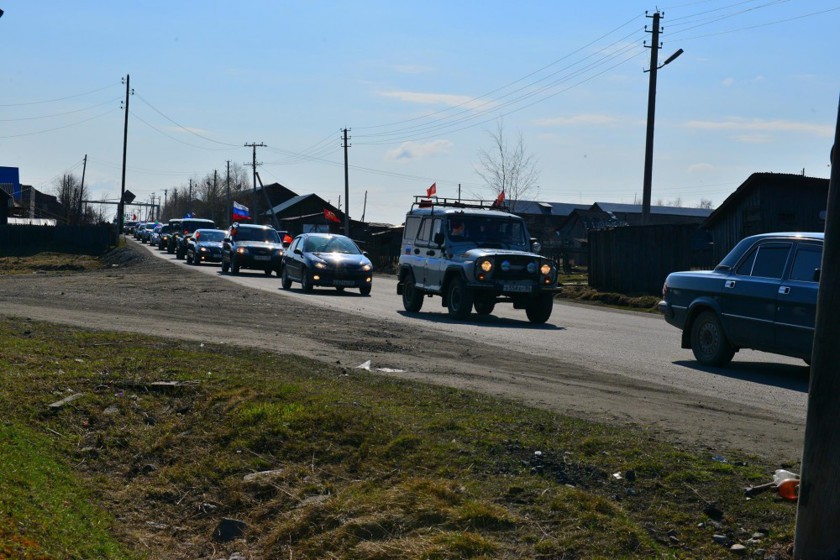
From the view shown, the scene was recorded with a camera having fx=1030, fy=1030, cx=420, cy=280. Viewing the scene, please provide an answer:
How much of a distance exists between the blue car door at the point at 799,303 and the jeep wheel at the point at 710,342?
39.9 inches

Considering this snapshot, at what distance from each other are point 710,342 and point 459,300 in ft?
23.7

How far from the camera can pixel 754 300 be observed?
12391mm

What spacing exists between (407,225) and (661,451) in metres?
15.8

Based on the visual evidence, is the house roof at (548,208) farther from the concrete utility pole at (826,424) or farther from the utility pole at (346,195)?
the concrete utility pole at (826,424)

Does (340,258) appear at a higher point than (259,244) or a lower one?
lower

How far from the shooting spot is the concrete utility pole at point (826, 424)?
15.2ft

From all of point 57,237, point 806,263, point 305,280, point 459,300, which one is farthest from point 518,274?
point 57,237

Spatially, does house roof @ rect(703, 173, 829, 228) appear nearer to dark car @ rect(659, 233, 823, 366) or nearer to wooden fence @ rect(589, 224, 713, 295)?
wooden fence @ rect(589, 224, 713, 295)

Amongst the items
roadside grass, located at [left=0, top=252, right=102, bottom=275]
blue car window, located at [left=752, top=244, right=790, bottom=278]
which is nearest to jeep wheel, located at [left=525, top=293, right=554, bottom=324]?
blue car window, located at [left=752, top=244, right=790, bottom=278]

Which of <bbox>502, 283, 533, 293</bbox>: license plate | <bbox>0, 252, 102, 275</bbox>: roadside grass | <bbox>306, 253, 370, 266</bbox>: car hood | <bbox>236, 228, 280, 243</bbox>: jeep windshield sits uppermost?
<bbox>236, 228, 280, 243</bbox>: jeep windshield

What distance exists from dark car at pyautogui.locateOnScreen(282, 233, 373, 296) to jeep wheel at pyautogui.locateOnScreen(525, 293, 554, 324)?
7.96m

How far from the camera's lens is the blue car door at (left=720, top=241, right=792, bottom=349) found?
1218 cm

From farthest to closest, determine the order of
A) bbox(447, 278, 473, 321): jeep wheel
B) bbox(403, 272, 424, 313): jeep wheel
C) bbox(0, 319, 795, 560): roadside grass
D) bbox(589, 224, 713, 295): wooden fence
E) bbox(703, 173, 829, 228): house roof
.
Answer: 1. bbox(703, 173, 829, 228): house roof
2. bbox(589, 224, 713, 295): wooden fence
3. bbox(403, 272, 424, 313): jeep wheel
4. bbox(447, 278, 473, 321): jeep wheel
5. bbox(0, 319, 795, 560): roadside grass

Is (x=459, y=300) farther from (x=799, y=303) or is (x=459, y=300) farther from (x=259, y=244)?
(x=259, y=244)
